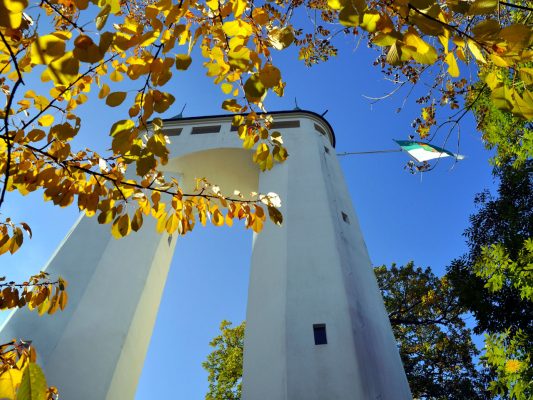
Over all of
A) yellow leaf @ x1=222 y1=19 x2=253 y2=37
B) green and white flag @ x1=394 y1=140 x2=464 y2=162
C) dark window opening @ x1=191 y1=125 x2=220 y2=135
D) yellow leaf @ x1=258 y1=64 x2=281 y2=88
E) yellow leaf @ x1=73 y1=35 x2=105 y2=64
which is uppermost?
dark window opening @ x1=191 y1=125 x2=220 y2=135

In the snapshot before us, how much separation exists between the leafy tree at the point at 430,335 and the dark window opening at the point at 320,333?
7199mm

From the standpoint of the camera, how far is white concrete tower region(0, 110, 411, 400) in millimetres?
5578

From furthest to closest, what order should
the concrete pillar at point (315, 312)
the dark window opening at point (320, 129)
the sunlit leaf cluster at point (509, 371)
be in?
the dark window opening at point (320, 129) → the concrete pillar at point (315, 312) → the sunlit leaf cluster at point (509, 371)

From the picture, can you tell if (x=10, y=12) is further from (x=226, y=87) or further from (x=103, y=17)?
(x=226, y=87)

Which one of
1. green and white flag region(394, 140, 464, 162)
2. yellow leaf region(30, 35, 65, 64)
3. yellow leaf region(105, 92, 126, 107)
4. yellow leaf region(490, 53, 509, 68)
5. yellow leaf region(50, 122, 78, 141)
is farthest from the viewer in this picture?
green and white flag region(394, 140, 464, 162)

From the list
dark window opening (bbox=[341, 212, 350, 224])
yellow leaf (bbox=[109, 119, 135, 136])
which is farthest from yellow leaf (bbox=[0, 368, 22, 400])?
dark window opening (bbox=[341, 212, 350, 224])

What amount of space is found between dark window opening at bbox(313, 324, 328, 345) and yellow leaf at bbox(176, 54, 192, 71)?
17.8 feet

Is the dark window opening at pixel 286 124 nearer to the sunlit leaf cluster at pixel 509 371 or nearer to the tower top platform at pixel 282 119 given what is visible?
the tower top platform at pixel 282 119

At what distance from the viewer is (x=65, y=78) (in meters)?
1.16

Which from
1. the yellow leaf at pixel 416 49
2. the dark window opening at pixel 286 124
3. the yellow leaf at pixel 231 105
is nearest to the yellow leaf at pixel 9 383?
the yellow leaf at pixel 231 105

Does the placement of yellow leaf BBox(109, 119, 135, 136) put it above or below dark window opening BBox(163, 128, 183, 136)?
below

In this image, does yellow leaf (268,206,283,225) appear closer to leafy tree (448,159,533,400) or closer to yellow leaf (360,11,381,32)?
yellow leaf (360,11,381,32)

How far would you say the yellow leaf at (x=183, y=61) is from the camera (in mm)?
1354

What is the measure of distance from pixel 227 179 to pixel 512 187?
25.6 ft
